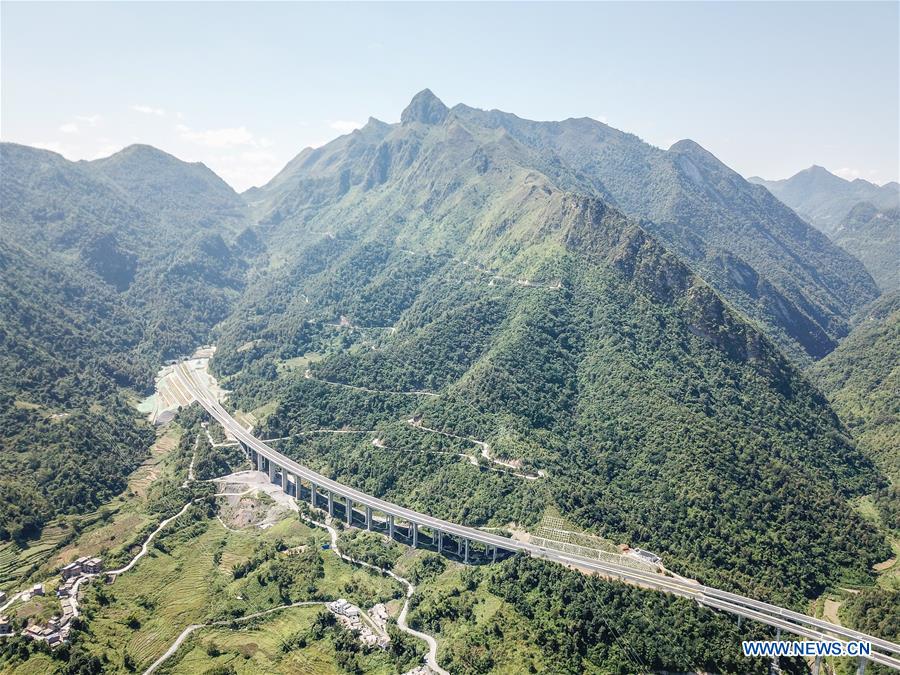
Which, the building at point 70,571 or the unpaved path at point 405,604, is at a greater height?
the unpaved path at point 405,604

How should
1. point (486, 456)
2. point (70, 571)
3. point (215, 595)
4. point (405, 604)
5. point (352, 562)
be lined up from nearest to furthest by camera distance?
1. point (405, 604)
2. point (215, 595)
3. point (70, 571)
4. point (352, 562)
5. point (486, 456)

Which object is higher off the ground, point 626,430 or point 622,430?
point 626,430

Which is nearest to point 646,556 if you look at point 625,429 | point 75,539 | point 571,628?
point 571,628

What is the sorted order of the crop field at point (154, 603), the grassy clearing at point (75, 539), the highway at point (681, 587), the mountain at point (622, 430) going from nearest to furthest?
the highway at point (681, 587)
the crop field at point (154, 603)
the grassy clearing at point (75, 539)
the mountain at point (622, 430)

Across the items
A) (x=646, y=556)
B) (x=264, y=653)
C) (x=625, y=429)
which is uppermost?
(x=625, y=429)

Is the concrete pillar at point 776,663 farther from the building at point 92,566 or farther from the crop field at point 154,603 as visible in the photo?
the building at point 92,566

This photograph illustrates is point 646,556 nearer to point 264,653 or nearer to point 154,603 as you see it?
point 264,653

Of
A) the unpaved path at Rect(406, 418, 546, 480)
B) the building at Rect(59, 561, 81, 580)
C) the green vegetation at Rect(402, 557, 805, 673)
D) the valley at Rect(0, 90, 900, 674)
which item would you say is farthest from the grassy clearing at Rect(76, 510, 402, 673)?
the unpaved path at Rect(406, 418, 546, 480)

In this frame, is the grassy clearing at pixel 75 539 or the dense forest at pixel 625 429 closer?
the grassy clearing at pixel 75 539

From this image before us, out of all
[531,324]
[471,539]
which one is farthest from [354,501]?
[531,324]

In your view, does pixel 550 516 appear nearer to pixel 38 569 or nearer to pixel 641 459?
pixel 641 459

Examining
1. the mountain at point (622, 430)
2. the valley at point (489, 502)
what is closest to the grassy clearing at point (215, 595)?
the valley at point (489, 502)
